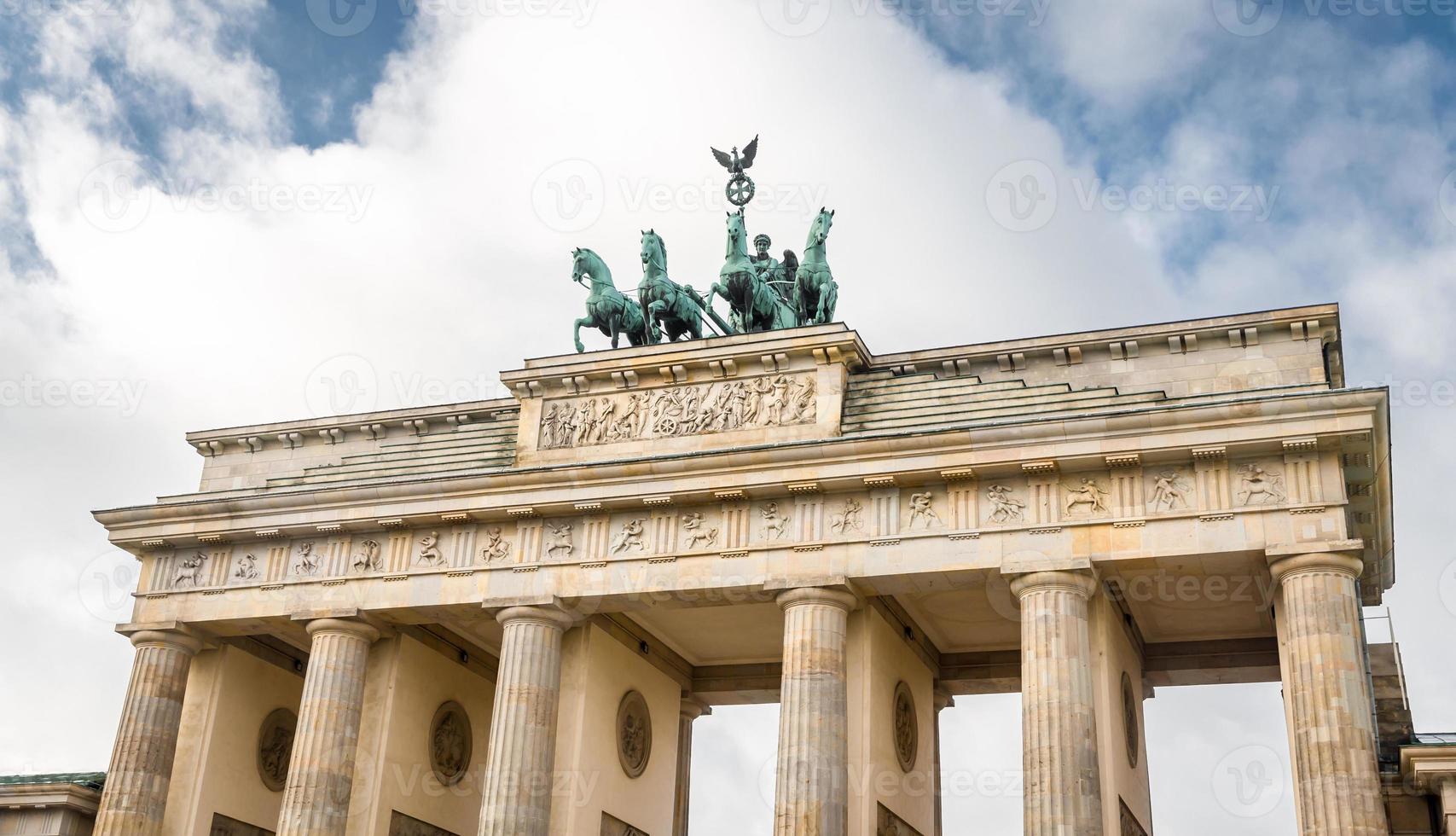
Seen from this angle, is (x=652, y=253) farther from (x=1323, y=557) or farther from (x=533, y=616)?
(x=1323, y=557)

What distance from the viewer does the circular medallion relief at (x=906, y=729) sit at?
94.8 feet

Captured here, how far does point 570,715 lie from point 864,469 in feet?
24.8

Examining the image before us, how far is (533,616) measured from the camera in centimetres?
2819

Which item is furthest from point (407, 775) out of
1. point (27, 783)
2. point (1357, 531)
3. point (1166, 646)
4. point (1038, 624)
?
point (1357, 531)

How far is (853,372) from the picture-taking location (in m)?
28.9

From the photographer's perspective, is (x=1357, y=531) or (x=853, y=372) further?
(x=853, y=372)

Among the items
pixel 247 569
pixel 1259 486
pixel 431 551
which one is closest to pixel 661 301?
pixel 431 551

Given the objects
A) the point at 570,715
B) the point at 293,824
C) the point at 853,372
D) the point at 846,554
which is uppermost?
the point at 853,372

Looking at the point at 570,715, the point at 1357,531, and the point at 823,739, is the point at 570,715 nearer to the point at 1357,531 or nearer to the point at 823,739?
the point at 823,739

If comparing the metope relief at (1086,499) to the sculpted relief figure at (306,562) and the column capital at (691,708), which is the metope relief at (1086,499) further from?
the sculpted relief figure at (306,562)

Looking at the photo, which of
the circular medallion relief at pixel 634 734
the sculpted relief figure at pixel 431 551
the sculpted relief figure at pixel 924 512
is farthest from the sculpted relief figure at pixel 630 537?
the sculpted relief figure at pixel 924 512

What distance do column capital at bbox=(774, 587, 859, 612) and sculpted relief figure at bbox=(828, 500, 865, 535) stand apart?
42.3 inches

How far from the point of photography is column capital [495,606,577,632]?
28188 mm

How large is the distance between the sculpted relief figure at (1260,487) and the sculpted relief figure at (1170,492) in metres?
0.88
